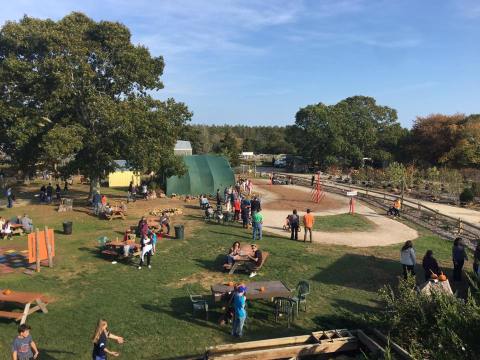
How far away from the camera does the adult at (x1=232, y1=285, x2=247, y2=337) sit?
1010cm

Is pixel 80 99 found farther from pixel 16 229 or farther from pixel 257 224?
pixel 257 224

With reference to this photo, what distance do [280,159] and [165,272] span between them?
2362 inches

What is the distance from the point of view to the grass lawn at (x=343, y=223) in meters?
23.2

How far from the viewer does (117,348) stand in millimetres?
9609

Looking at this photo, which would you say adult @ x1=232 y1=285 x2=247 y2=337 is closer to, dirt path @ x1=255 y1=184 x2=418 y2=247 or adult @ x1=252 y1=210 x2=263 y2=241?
adult @ x1=252 y1=210 x2=263 y2=241

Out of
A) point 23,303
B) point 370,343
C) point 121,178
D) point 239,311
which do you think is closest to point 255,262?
point 239,311

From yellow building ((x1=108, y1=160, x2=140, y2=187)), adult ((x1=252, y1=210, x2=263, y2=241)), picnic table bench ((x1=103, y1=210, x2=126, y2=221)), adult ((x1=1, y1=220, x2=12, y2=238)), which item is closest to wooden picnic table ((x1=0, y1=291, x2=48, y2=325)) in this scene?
adult ((x1=1, y1=220, x2=12, y2=238))

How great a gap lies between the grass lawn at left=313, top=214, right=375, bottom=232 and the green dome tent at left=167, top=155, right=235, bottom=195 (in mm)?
11230

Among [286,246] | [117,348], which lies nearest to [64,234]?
[286,246]

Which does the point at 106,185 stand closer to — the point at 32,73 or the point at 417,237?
the point at 32,73

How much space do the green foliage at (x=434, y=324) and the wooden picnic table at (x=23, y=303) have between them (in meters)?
8.41

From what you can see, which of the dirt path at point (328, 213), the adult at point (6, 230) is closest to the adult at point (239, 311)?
the dirt path at point (328, 213)

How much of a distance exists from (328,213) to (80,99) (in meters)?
17.1

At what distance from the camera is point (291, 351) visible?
28.7 ft
